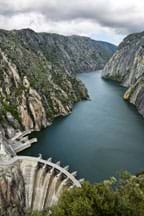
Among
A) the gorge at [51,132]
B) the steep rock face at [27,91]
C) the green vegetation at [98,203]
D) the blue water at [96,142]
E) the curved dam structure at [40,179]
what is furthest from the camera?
the steep rock face at [27,91]

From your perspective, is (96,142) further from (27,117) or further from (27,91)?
(27,91)

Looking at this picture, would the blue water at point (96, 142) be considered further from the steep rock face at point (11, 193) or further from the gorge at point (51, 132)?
the steep rock face at point (11, 193)

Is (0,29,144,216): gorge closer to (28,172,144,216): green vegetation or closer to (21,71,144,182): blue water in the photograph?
(21,71,144,182): blue water

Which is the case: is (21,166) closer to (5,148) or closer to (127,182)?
(5,148)

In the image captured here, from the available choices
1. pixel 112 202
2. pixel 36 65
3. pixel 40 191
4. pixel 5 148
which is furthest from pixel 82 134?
pixel 112 202

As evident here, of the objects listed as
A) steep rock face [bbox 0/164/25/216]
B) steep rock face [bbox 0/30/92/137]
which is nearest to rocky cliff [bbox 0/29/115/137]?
steep rock face [bbox 0/30/92/137]

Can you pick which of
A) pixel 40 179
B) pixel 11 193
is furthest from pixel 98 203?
pixel 40 179

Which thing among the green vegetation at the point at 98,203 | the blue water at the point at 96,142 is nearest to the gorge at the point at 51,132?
the blue water at the point at 96,142
